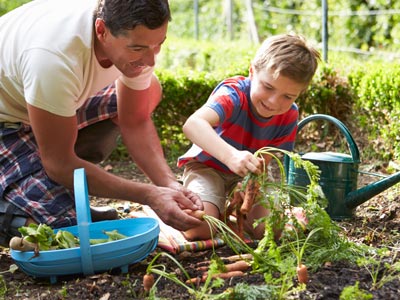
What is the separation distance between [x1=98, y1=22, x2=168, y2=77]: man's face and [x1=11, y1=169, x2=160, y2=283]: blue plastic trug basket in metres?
0.52

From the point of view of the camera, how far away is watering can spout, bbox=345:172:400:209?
322cm

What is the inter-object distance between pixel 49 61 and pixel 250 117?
1.11 metres

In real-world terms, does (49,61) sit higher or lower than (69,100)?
higher

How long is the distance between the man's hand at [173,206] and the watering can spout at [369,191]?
92cm

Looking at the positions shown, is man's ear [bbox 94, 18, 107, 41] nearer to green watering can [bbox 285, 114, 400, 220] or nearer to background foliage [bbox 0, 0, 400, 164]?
green watering can [bbox 285, 114, 400, 220]

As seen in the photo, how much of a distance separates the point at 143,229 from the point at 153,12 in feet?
3.09

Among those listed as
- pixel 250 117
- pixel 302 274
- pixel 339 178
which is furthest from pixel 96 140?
pixel 302 274

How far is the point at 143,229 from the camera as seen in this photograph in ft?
9.93

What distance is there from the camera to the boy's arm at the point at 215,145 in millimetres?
2791

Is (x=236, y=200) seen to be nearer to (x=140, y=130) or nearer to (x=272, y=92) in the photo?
(x=272, y=92)

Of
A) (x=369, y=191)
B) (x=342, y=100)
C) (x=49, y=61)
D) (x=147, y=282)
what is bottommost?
(x=342, y=100)

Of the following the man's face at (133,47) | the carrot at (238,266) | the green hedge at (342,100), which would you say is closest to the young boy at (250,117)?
the man's face at (133,47)

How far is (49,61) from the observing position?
2.82m

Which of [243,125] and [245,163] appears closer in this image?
[245,163]
